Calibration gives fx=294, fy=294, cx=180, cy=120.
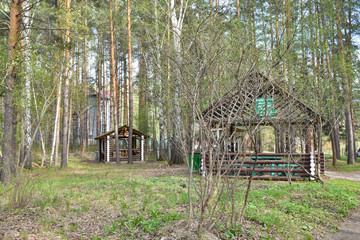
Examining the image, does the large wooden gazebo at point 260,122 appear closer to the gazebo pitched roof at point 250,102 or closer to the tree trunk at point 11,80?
the gazebo pitched roof at point 250,102

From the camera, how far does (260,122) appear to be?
12.2ft

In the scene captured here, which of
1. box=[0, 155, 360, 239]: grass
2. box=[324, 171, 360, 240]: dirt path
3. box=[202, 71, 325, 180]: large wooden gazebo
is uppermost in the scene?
box=[202, 71, 325, 180]: large wooden gazebo

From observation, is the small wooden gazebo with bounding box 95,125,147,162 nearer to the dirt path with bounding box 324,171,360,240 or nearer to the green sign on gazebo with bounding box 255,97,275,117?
the green sign on gazebo with bounding box 255,97,275,117

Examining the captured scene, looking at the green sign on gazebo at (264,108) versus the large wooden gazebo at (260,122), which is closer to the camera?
the large wooden gazebo at (260,122)

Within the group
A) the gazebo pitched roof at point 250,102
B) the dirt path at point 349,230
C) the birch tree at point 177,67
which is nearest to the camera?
the gazebo pitched roof at point 250,102

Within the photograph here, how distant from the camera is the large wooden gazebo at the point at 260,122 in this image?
379cm

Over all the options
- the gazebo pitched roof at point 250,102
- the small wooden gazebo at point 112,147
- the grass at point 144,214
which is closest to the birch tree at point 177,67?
the gazebo pitched roof at point 250,102

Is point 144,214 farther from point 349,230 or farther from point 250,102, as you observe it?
point 349,230

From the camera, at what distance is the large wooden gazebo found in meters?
3.79

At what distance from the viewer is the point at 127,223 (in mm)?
4488

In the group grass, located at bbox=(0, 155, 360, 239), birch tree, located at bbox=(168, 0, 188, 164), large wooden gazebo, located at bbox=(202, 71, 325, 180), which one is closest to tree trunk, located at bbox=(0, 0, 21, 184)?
grass, located at bbox=(0, 155, 360, 239)

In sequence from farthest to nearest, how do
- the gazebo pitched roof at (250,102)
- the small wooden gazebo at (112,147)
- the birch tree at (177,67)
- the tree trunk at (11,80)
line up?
the small wooden gazebo at (112,147)
the tree trunk at (11,80)
the birch tree at (177,67)
the gazebo pitched roof at (250,102)

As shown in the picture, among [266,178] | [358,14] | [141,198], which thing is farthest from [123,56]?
[141,198]

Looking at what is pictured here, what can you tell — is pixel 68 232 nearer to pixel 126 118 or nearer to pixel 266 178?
pixel 266 178
